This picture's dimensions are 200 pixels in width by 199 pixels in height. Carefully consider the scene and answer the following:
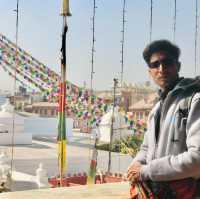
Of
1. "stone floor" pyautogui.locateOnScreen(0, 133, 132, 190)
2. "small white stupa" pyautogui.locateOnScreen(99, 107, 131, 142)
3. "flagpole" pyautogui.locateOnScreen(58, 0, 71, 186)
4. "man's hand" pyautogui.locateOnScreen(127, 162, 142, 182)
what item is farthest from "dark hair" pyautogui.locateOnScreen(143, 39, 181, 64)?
"small white stupa" pyautogui.locateOnScreen(99, 107, 131, 142)

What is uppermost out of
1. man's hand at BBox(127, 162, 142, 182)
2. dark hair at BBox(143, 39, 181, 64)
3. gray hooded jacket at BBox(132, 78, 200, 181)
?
dark hair at BBox(143, 39, 181, 64)

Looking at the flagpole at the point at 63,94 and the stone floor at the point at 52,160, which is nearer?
the flagpole at the point at 63,94

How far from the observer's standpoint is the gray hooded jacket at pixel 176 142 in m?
1.14

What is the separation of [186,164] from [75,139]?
40.2ft

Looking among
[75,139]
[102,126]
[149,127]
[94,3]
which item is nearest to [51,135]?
[75,139]

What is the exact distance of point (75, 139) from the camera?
43.6 ft

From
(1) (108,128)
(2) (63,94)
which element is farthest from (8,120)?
(2) (63,94)

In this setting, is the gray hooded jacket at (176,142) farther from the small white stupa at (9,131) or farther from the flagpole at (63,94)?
the small white stupa at (9,131)

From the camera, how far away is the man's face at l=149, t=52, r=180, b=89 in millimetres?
1273

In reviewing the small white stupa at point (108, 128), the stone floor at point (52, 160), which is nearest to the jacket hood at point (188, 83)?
the stone floor at point (52, 160)

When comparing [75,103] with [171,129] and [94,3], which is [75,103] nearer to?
[94,3]

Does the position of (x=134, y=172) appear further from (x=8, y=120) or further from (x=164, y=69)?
(x=8, y=120)

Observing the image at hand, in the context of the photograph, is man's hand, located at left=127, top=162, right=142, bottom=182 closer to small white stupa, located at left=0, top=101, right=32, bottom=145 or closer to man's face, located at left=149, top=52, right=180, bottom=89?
man's face, located at left=149, top=52, right=180, bottom=89

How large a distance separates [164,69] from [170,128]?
187 millimetres
